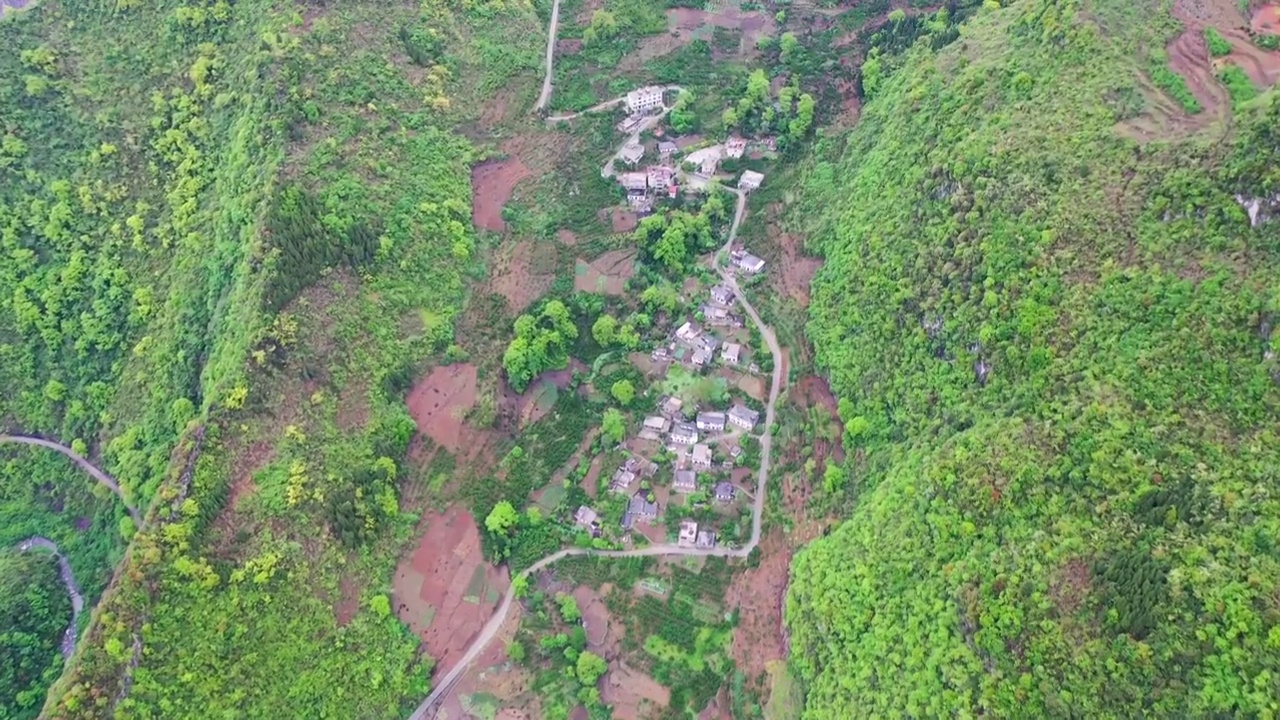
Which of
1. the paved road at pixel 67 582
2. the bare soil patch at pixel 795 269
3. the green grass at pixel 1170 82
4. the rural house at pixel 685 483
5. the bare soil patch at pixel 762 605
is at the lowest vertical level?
the paved road at pixel 67 582

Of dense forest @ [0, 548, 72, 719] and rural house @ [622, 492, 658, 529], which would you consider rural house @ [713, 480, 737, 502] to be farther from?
dense forest @ [0, 548, 72, 719]

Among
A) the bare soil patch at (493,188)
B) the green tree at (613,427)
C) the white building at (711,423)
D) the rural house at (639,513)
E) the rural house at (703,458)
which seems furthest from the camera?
the bare soil patch at (493,188)

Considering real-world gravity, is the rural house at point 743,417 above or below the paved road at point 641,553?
above

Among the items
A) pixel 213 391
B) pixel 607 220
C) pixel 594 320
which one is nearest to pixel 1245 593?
pixel 594 320

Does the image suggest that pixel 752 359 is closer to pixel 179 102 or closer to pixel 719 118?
pixel 719 118

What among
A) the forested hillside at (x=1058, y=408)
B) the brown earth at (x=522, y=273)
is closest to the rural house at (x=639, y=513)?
the forested hillside at (x=1058, y=408)

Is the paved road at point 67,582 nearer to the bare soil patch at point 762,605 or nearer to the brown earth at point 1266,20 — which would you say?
the bare soil patch at point 762,605

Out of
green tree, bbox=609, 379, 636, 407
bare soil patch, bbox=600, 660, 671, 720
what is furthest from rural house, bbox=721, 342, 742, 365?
bare soil patch, bbox=600, 660, 671, 720
